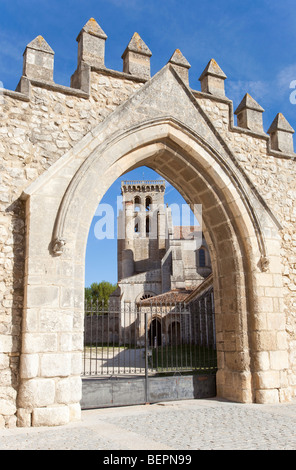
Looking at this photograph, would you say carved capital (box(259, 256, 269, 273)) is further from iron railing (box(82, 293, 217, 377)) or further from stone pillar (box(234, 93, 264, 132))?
stone pillar (box(234, 93, 264, 132))

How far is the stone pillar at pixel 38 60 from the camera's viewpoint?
585 centimetres

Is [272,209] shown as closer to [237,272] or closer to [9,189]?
[237,272]

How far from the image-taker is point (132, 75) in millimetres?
6543

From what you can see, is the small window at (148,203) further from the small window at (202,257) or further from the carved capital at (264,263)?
the carved capital at (264,263)

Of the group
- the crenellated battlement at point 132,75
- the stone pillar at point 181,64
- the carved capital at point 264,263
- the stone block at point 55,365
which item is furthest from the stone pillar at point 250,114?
the stone block at point 55,365

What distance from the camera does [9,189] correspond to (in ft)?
17.7

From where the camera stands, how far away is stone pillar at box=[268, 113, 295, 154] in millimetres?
7814

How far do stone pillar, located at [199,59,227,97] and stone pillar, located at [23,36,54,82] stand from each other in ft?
9.44

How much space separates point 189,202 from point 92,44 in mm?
3117

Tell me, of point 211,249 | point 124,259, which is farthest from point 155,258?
point 211,249

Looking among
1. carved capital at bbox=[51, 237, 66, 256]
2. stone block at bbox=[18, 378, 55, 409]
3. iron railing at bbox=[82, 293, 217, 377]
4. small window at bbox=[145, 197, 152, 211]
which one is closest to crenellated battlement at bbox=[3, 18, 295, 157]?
carved capital at bbox=[51, 237, 66, 256]

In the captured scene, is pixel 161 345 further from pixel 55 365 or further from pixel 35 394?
pixel 35 394

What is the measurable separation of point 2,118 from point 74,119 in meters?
1.01

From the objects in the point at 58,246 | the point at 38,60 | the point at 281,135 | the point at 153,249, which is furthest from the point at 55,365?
the point at 153,249
